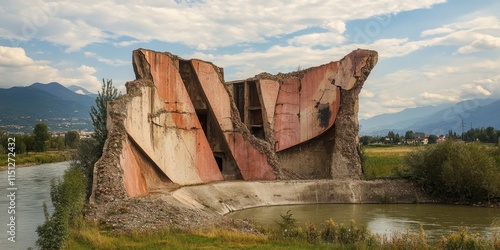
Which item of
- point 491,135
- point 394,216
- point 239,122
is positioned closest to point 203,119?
point 239,122

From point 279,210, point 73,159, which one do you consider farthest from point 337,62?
point 73,159

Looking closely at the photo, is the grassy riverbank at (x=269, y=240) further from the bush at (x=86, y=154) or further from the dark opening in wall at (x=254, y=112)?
the dark opening in wall at (x=254, y=112)

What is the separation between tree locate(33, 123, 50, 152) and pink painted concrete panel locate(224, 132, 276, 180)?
5302 cm

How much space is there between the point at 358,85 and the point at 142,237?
897 inches

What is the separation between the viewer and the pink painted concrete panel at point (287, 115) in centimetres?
3612

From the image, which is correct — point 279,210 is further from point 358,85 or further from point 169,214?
point 358,85

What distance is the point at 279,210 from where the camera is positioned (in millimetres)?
27609

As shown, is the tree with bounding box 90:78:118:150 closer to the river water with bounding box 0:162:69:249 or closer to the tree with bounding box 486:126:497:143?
the river water with bounding box 0:162:69:249

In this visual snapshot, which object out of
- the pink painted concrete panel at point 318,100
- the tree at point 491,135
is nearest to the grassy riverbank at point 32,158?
the pink painted concrete panel at point 318,100

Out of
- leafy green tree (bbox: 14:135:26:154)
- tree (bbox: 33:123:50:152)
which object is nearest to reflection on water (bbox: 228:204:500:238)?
leafy green tree (bbox: 14:135:26:154)

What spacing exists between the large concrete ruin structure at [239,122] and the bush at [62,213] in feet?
24.7

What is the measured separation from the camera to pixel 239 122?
3412cm

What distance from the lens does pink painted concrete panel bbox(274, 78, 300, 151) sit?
3612 cm

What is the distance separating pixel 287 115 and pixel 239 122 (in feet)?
13.0
